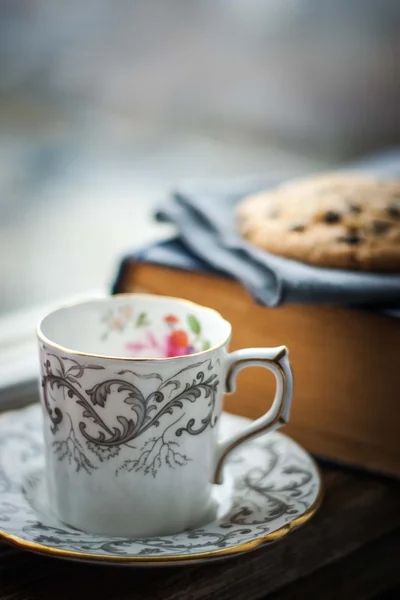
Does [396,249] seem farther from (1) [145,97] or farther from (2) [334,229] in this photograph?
(1) [145,97]

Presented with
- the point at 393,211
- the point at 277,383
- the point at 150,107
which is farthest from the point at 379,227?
the point at 150,107

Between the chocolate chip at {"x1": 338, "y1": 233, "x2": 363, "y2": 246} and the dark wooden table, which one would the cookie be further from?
the dark wooden table

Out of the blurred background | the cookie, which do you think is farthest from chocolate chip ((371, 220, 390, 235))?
the blurred background

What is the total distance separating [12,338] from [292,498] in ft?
1.30

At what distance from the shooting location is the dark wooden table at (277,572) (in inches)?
17.3

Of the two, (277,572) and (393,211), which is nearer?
(277,572)

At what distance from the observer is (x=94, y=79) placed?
937 millimetres

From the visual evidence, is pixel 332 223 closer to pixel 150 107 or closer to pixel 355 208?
pixel 355 208

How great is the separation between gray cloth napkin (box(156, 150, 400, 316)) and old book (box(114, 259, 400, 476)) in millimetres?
Answer: 16

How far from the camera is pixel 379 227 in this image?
23.7 inches

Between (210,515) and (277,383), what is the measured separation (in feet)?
0.31

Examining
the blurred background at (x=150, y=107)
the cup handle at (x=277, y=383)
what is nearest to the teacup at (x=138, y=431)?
the cup handle at (x=277, y=383)

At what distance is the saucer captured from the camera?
0.42 metres

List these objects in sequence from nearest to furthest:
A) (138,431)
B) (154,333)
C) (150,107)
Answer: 1. (138,431)
2. (154,333)
3. (150,107)
